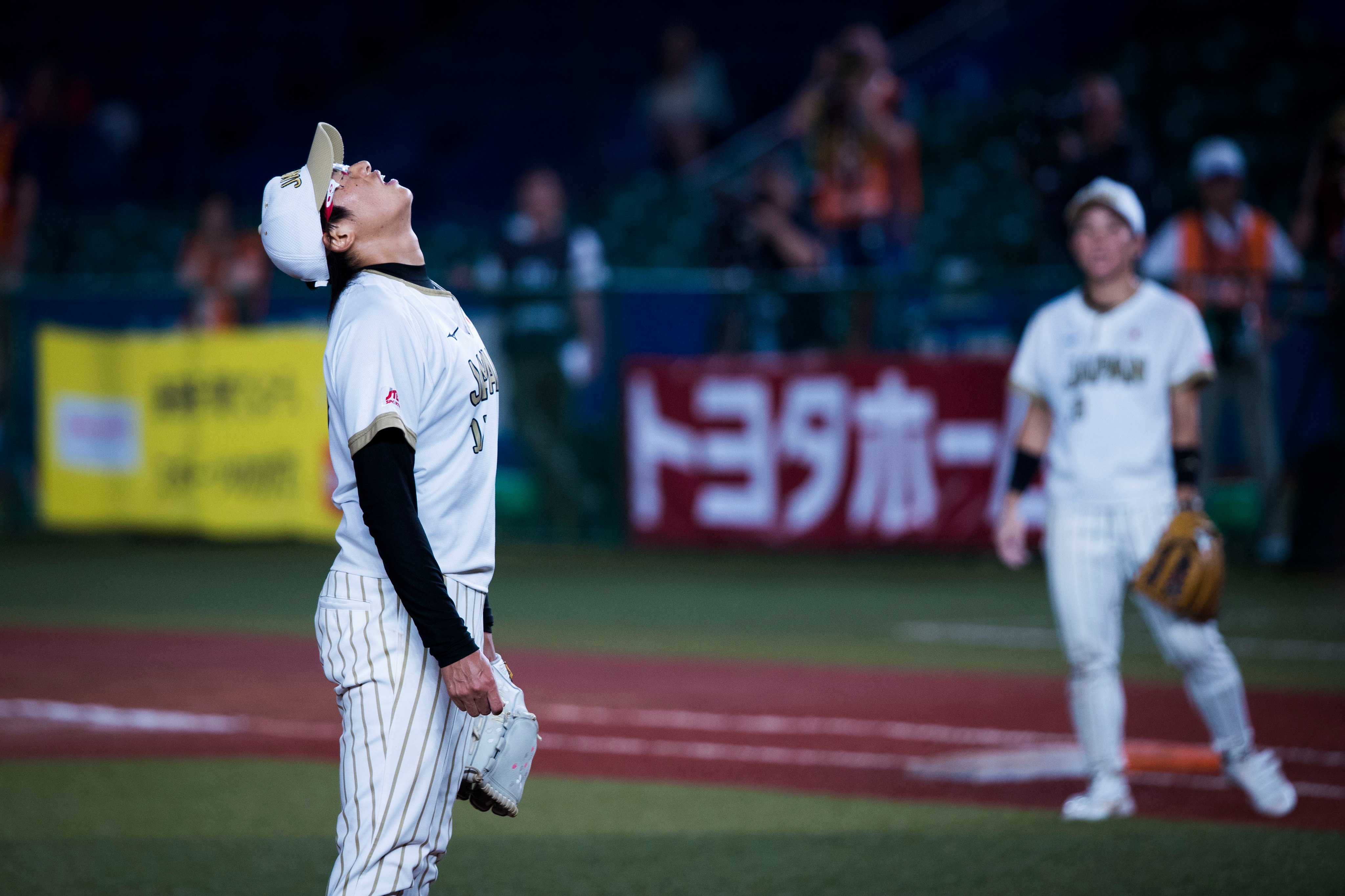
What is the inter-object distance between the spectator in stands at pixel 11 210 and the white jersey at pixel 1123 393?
46.4ft

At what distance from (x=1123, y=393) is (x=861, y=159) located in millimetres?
8065

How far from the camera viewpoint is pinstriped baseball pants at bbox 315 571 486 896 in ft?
11.6

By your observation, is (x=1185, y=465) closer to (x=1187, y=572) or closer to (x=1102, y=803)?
(x=1187, y=572)

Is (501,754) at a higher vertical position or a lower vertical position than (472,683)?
lower

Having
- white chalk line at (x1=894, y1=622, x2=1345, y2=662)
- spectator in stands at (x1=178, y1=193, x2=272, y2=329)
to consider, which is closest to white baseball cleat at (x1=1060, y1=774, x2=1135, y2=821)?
white chalk line at (x1=894, y1=622, x2=1345, y2=662)

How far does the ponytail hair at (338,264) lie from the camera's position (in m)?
3.71

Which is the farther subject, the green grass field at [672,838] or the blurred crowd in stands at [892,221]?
the blurred crowd in stands at [892,221]

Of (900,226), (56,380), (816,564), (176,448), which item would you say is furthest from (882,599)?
(56,380)

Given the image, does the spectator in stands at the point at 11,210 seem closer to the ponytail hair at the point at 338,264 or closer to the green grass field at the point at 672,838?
the green grass field at the point at 672,838

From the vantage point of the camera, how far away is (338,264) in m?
3.75

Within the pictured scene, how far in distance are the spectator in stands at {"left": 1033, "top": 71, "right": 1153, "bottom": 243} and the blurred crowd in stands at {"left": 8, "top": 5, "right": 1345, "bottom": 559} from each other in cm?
2

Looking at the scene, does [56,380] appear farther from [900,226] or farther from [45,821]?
[45,821]

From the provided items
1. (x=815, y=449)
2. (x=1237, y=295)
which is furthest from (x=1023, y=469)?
(x=815, y=449)

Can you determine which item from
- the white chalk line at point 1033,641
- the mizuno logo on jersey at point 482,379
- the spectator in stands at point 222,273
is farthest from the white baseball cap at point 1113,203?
the spectator in stands at point 222,273
